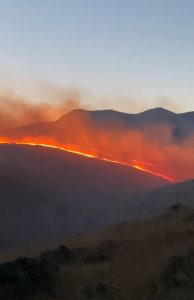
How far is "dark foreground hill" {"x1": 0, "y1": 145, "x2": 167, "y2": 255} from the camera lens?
42812 millimetres

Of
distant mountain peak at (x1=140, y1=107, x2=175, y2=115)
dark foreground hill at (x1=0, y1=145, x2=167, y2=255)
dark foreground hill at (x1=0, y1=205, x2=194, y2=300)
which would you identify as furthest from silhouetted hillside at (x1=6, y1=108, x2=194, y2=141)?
dark foreground hill at (x1=0, y1=205, x2=194, y2=300)

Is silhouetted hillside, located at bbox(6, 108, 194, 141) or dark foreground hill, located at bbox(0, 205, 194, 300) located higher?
silhouetted hillside, located at bbox(6, 108, 194, 141)

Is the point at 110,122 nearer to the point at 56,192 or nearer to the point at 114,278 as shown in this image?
the point at 56,192

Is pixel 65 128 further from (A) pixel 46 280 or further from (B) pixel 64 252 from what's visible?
(A) pixel 46 280

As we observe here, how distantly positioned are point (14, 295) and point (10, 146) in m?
51.3

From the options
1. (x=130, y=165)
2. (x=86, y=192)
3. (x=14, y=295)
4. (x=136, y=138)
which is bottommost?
(x=14, y=295)

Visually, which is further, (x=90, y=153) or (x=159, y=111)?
(x=159, y=111)

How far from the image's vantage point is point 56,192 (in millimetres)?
51844

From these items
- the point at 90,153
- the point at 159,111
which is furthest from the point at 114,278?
the point at 159,111

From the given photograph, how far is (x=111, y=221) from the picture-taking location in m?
46.1

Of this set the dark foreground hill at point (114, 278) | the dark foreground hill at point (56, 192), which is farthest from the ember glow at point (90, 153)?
the dark foreground hill at point (114, 278)

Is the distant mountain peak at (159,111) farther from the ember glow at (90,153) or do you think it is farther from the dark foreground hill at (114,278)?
the dark foreground hill at (114,278)

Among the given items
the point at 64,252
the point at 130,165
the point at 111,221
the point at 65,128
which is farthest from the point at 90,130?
the point at 64,252

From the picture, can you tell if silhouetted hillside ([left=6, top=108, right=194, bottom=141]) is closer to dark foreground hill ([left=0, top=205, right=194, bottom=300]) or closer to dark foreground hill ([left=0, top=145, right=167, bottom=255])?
dark foreground hill ([left=0, top=145, right=167, bottom=255])
